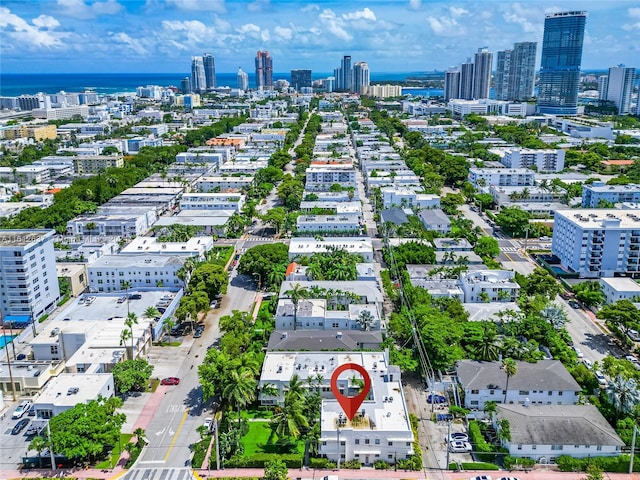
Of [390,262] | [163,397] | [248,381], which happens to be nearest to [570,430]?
[248,381]

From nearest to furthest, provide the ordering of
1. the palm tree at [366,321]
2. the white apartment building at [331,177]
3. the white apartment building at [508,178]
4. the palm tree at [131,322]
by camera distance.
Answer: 1. the palm tree at [131,322]
2. the palm tree at [366,321]
3. the white apartment building at [508,178]
4. the white apartment building at [331,177]

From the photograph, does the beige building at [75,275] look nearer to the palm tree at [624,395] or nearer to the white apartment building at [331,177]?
the white apartment building at [331,177]

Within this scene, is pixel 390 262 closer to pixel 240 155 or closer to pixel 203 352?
pixel 203 352

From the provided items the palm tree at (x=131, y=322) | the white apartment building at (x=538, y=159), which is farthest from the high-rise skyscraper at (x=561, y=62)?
the palm tree at (x=131, y=322)

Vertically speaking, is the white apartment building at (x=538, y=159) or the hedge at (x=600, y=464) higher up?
the white apartment building at (x=538, y=159)

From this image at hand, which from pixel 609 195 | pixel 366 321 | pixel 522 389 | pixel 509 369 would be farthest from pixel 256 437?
pixel 609 195

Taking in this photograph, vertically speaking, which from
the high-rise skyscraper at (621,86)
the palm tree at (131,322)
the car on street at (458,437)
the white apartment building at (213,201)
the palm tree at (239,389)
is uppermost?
the high-rise skyscraper at (621,86)
